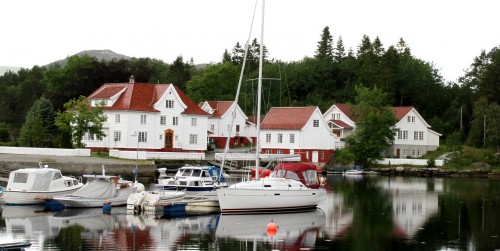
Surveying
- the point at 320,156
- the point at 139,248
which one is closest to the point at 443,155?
the point at 320,156

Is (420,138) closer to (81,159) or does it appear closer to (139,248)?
(81,159)

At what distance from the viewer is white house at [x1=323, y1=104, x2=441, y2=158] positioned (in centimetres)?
9869

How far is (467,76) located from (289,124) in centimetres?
5085

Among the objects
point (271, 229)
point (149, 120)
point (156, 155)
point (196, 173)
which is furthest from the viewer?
point (149, 120)

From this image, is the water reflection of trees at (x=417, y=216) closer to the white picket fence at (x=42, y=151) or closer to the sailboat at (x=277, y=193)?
the sailboat at (x=277, y=193)

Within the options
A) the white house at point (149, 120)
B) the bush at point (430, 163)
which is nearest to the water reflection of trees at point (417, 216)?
the bush at point (430, 163)

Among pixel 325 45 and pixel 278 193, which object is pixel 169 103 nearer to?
pixel 278 193

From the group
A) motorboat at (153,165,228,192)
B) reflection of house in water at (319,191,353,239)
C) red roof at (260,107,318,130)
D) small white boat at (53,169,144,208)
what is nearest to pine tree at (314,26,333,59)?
red roof at (260,107,318,130)

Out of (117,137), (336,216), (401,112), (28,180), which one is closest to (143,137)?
(117,137)

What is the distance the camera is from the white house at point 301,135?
297 feet

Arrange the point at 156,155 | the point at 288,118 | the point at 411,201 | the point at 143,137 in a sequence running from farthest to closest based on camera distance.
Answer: the point at 288,118 < the point at 143,137 < the point at 156,155 < the point at 411,201

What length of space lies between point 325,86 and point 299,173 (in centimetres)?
8237

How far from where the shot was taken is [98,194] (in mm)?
44406

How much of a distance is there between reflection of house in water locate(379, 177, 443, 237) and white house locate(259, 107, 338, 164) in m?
16.4
